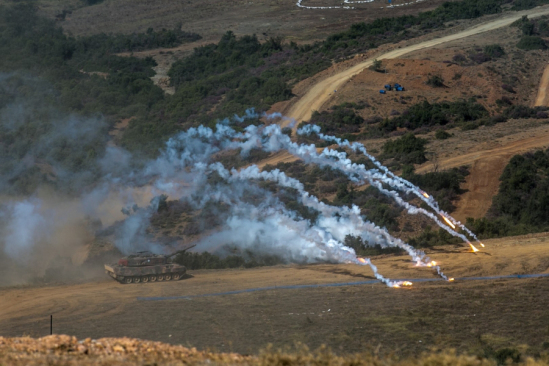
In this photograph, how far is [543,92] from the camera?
66875 millimetres

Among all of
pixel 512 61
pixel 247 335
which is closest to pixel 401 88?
pixel 512 61

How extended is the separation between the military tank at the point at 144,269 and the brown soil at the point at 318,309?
2.20 feet

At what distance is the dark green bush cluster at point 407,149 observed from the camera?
164 feet

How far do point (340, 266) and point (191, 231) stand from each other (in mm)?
12425

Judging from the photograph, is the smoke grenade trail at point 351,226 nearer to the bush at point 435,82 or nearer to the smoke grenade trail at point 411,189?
the smoke grenade trail at point 411,189

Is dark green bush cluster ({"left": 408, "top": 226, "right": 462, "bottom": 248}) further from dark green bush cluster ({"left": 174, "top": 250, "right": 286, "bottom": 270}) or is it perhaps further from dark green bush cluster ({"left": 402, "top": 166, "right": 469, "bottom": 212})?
dark green bush cluster ({"left": 174, "top": 250, "right": 286, "bottom": 270})

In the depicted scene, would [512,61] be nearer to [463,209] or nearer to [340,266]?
[463,209]

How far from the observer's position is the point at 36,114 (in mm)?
69438

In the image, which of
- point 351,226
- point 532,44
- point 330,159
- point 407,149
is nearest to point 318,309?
point 351,226

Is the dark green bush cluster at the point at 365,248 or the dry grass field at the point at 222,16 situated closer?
the dark green bush cluster at the point at 365,248

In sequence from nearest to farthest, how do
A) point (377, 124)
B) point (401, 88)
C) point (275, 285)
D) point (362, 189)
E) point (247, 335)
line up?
point (247, 335)
point (275, 285)
point (362, 189)
point (377, 124)
point (401, 88)

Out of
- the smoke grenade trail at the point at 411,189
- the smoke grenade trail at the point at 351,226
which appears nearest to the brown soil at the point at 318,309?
the smoke grenade trail at the point at 351,226

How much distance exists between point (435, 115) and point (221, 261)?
95.9ft

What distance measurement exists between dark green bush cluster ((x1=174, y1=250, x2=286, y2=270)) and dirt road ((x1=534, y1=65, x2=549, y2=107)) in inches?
1523
